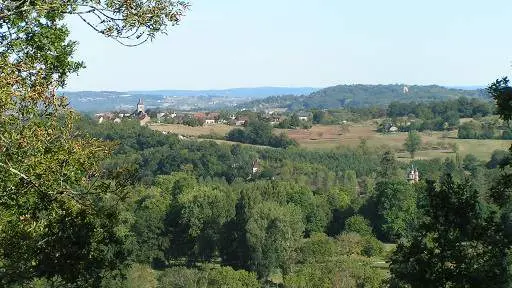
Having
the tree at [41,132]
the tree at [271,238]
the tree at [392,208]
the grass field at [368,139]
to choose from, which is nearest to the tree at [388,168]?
the grass field at [368,139]

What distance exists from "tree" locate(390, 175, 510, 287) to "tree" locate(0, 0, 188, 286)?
16.5ft

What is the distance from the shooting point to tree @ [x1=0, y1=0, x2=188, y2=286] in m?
6.79

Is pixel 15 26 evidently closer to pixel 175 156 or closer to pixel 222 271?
pixel 222 271

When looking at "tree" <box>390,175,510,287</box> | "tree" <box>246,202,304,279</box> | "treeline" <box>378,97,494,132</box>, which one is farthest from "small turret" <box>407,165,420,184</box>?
"tree" <box>390,175,510,287</box>

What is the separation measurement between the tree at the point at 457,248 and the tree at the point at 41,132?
5.03 metres

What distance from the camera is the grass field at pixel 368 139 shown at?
101 m

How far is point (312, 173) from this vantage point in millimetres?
90562

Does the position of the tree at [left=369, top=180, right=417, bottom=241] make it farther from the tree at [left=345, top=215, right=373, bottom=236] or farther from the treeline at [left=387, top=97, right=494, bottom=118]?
the treeline at [left=387, top=97, right=494, bottom=118]

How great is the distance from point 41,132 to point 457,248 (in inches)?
257

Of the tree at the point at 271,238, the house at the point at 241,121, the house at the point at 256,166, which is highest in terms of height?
the tree at the point at 271,238

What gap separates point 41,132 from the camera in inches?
270

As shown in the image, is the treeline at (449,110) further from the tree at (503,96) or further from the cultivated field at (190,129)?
the tree at (503,96)

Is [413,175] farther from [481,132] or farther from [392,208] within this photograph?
[481,132]

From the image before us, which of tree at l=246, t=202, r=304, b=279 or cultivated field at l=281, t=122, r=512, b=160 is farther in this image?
cultivated field at l=281, t=122, r=512, b=160
